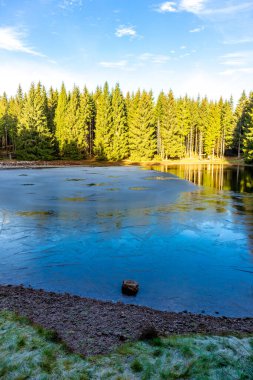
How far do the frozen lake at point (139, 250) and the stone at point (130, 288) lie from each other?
5.5 inches

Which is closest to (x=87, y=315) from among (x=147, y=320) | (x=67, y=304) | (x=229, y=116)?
(x=67, y=304)

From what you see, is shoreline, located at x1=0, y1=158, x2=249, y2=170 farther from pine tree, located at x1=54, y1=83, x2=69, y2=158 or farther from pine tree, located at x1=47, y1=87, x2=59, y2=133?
pine tree, located at x1=47, y1=87, x2=59, y2=133

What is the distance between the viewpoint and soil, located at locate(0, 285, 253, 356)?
5.06 meters

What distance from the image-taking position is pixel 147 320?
5.75 m

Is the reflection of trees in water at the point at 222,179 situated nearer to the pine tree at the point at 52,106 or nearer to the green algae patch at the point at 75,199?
the green algae patch at the point at 75,199

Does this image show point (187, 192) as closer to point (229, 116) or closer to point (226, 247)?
point (226, 247)

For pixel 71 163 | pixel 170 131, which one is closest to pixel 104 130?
pixel 71 163

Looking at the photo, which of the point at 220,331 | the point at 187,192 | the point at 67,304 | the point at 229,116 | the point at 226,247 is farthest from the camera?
the point at 229,116

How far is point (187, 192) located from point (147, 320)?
59.6ft

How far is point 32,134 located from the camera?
60.1 meters

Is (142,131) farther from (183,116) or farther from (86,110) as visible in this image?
(183,116)

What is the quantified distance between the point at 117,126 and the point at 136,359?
6667 centimetres

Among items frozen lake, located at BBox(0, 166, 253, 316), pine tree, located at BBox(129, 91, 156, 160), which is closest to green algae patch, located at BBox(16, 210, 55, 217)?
frozen lake, located at BBox(0, 166, 253, 316)

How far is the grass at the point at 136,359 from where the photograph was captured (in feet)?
13.6
